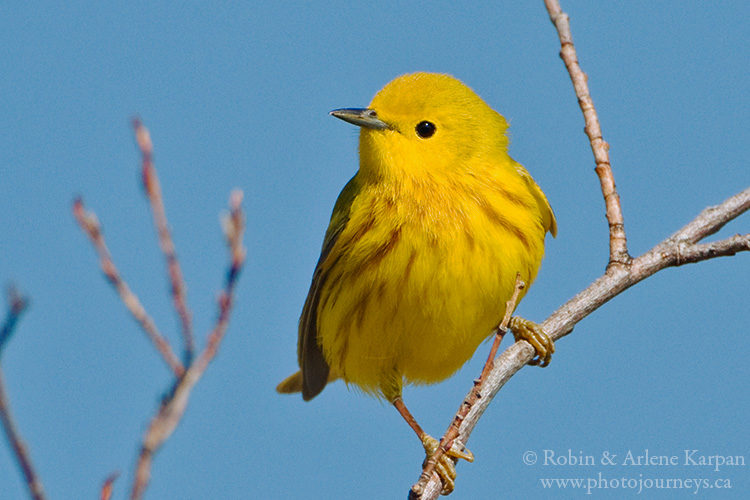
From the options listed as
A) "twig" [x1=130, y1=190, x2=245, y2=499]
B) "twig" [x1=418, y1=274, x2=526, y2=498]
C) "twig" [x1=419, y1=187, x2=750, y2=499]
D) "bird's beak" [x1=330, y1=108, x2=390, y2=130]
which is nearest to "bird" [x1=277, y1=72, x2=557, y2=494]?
"bird's beak" [x1=330, y1=108, x2=390, y2=130]

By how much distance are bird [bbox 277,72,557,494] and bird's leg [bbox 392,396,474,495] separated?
0.04ft

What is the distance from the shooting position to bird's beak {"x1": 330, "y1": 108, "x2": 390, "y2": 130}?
13.7ft

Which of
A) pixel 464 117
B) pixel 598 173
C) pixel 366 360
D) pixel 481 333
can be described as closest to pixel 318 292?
pixel 366 360

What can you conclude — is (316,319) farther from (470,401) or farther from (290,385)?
(470,401)

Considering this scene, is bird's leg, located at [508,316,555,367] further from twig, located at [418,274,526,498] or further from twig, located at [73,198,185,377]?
twig, located at [73,198,185,377]

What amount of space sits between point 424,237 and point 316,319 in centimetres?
115

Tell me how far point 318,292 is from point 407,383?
2.43 ft

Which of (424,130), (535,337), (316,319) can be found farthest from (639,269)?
(316,319)

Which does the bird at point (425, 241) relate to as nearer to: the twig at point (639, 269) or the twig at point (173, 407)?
the twig at point (639, 269)

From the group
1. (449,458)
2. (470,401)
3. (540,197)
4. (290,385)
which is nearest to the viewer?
(470,401)

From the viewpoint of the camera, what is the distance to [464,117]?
4.35 m

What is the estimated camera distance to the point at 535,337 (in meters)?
3.85

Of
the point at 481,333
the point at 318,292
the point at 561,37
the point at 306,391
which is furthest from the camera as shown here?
the point at 306,391

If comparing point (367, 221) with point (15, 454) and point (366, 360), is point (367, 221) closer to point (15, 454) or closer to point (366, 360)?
point (366, 360)
